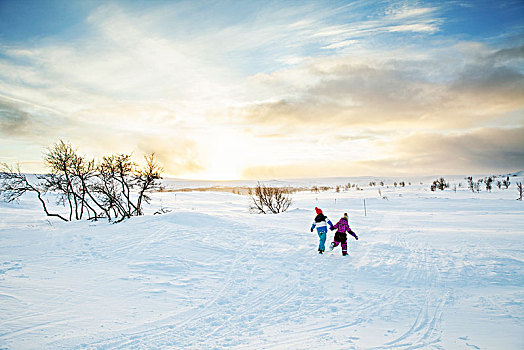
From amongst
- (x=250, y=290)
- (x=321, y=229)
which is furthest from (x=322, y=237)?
(x=250, y=290)

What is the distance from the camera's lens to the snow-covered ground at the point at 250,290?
4984 millimetres

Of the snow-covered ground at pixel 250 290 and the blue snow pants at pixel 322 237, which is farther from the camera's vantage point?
the blue snow pants at pixel 322 237

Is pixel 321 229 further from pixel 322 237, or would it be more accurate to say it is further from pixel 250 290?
pixel 250 290

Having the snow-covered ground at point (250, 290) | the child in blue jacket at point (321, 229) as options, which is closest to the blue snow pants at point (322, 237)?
the child in blue jacket at point (321, 229)

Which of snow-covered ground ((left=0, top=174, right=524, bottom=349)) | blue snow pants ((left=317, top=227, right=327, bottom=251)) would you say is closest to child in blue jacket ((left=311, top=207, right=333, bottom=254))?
blue snow pants ((left=317, top=227, right=327, bottom=251))

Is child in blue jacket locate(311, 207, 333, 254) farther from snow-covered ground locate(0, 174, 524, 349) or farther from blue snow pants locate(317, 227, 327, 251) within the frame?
snow-covered ground locate(0, 174, 524, 349)

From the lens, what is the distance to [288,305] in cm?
Result: 631

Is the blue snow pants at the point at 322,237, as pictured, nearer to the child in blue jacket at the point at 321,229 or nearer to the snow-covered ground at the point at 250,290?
the child in blue jacket at the point at 321,229

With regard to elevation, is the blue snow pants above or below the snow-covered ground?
above

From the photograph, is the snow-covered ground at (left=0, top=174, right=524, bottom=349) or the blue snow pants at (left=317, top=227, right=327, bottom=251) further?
the blue snow pants at (left=317, top=227, right=327, bottom=251)

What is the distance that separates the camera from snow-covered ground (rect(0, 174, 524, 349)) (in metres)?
4.98

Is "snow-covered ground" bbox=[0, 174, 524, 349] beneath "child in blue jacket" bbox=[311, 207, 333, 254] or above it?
beneath

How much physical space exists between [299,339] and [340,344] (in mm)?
698

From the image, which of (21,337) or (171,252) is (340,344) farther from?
(171,252)
